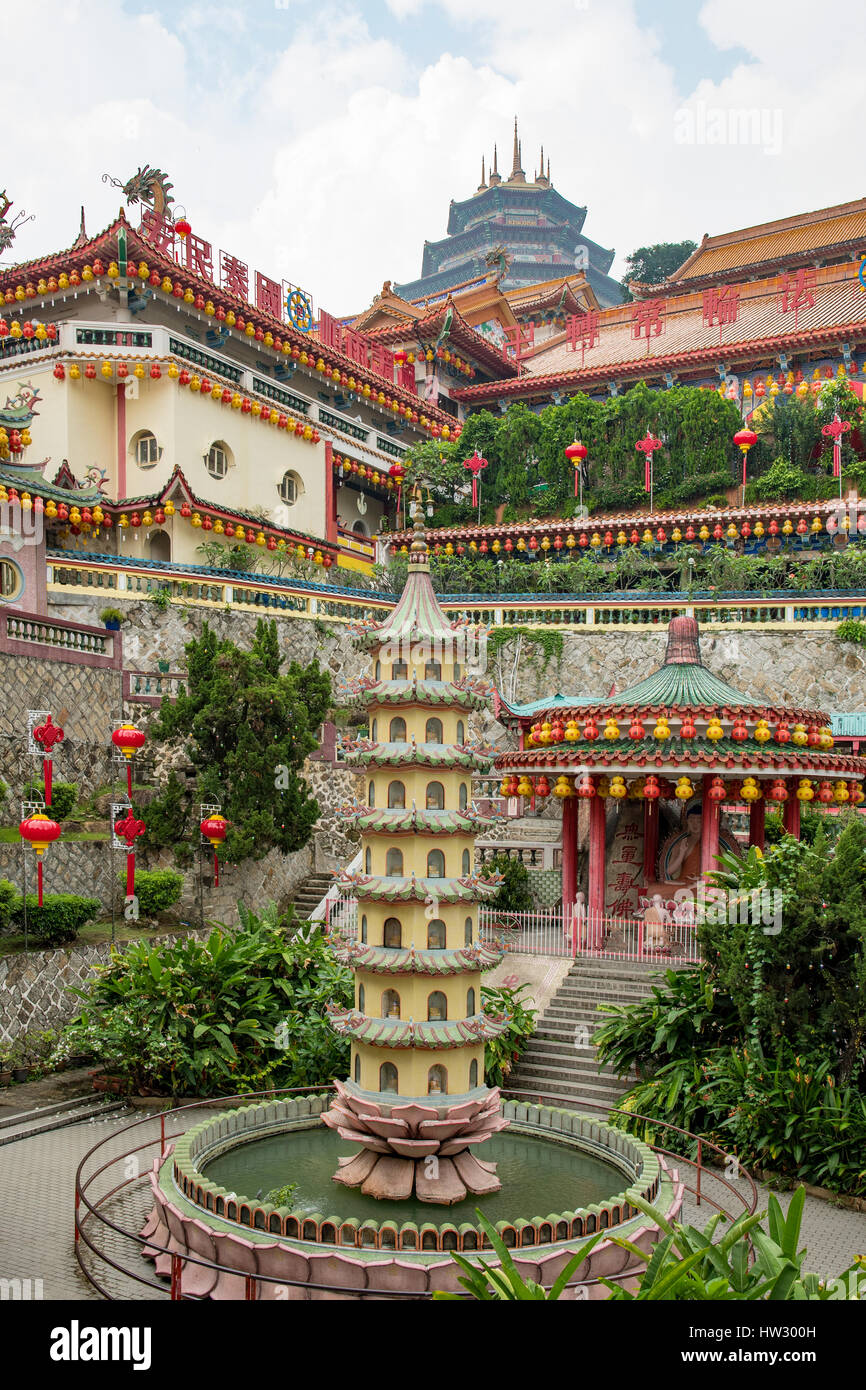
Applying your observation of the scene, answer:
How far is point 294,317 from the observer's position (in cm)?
3716

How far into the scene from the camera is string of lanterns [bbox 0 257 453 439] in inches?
1205

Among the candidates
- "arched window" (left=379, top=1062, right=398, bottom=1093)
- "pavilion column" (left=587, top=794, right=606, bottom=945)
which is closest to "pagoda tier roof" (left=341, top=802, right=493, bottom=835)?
"arched window" (left=379, top=1062, right=398, bottom=1093)

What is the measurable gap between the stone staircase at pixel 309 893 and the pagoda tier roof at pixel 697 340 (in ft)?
88.4

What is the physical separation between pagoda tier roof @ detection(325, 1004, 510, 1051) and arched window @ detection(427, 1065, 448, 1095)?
295 mm

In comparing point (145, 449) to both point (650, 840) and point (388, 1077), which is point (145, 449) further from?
point (388, 1077)

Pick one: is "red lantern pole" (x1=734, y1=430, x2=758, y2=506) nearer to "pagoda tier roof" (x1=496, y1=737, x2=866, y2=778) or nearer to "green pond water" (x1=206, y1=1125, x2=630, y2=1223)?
"pagoda tier roof" (x1=496, y1=737, x2=866, y2=778)

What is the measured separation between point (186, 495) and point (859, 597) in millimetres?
17646

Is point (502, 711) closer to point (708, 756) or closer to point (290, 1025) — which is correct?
point (708, 756)

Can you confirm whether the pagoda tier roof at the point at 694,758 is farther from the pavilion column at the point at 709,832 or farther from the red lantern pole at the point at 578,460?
the red lantern pole at the point at 578,460

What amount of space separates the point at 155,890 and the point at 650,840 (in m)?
8.60

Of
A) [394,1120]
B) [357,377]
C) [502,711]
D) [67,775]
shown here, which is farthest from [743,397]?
[394,1120]

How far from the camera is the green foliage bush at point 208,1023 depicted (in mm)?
13984

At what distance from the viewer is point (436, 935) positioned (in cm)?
1014
